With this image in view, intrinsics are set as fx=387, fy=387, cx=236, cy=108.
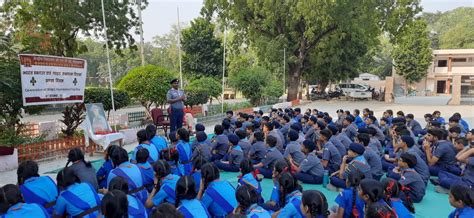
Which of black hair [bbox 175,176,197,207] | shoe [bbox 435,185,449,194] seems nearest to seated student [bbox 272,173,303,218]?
black hair [bbox 175,176,197,207]

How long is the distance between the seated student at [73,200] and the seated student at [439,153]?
5.37 meters

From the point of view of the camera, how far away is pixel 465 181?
5363mm

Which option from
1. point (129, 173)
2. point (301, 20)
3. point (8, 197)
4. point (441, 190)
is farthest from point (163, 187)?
point (301, 20)

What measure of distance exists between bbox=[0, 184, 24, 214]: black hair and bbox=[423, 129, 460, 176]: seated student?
5968 mm

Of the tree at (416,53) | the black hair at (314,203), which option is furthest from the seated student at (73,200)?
the tree at (416,53)

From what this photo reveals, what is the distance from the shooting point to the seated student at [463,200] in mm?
3182

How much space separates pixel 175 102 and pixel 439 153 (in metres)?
5.65

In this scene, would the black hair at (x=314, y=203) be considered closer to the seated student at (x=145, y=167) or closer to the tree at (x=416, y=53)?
the seated student at (x=145, y=167)

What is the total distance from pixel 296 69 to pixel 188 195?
73.1 ft

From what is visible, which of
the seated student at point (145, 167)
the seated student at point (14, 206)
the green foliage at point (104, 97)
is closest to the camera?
the seated student at point (14, 206)

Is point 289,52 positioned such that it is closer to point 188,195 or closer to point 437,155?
point 437,155

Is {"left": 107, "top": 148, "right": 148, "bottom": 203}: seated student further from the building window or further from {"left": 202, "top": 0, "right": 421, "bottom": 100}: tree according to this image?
the building window

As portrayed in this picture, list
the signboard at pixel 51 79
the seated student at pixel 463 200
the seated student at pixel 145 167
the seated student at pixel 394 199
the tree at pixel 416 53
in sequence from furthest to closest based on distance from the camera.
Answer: the tree at pixel 416 53 < the signboard at pixel 51 79 < the seated student at pixel 145 167 < the seated student at pixel 394 199 < the seated student at pixel 463 200

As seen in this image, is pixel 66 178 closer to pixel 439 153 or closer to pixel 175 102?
pixel 439 153
